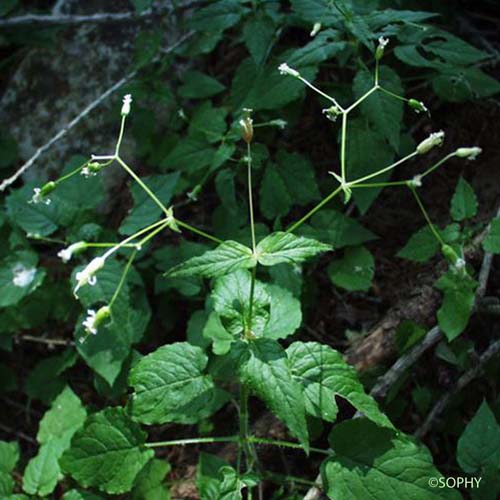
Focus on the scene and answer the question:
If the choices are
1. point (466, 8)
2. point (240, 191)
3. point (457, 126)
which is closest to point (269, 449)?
point (240, 191)

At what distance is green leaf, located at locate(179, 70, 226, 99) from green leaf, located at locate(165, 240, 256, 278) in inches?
59.9

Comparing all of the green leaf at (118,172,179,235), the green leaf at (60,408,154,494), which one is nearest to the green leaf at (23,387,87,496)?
the green leaf at (60,408,154,494)

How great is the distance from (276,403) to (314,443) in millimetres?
927

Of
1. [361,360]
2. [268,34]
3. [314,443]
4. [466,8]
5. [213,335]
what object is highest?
[268,34]

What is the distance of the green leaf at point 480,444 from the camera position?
2.11 metres

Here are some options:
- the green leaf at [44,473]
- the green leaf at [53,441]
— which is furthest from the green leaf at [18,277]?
the green leaf at [44,473]

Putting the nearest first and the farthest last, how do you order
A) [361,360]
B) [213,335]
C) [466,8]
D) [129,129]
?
[213,335]
[361,360]
[466,8]
[129,129]

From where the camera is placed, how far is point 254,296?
2.03 m

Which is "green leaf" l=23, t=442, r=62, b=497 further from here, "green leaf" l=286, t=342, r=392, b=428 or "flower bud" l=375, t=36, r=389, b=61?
"flower bud" l=375, t=36, r=389, b=61

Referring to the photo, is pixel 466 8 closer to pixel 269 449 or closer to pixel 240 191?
pixel 240 191

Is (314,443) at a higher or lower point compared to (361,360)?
lower

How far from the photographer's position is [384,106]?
7.77 feet

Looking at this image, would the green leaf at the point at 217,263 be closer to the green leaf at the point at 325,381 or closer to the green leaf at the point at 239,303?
the green leaf at the point at 239,303

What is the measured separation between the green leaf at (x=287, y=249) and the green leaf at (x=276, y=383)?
274mm
